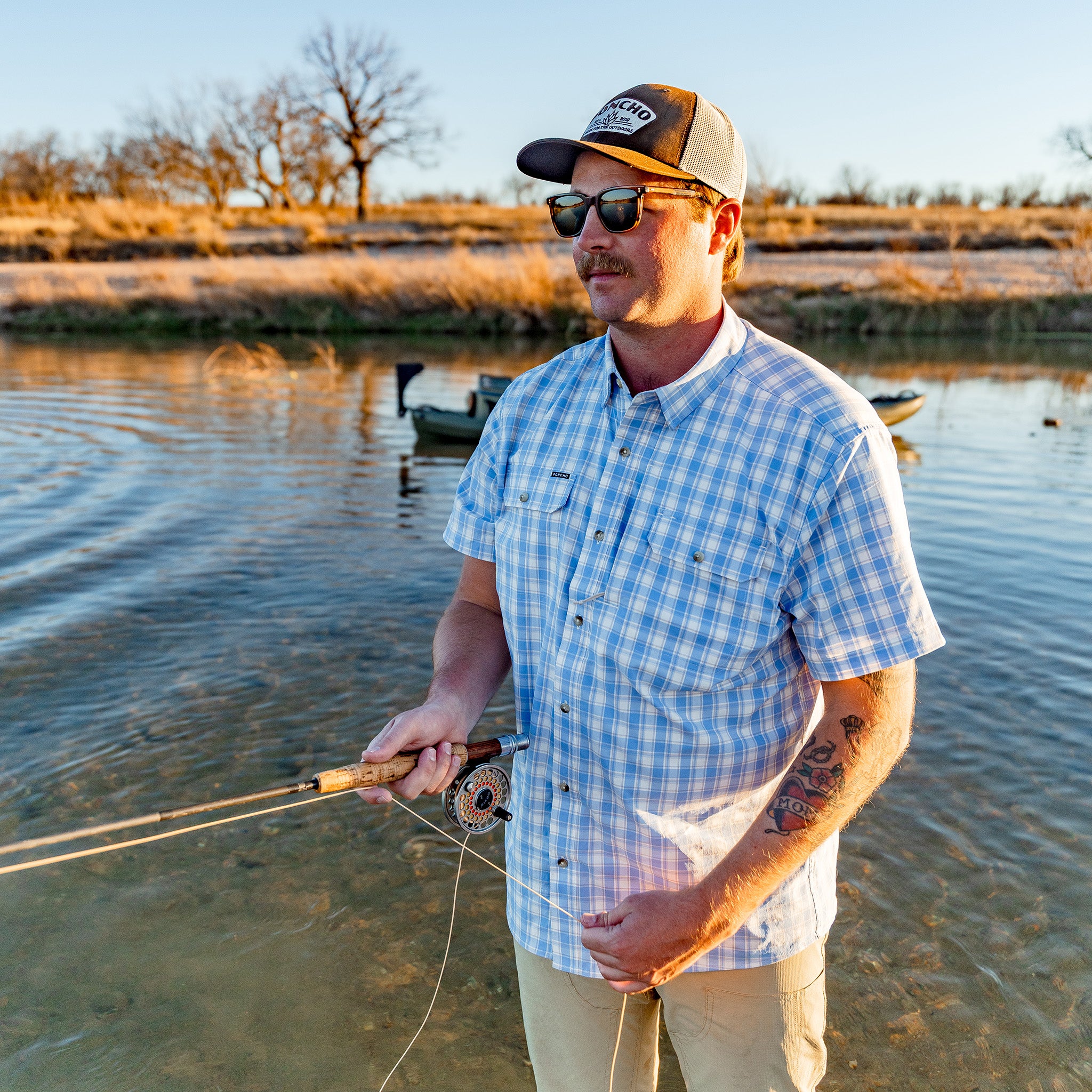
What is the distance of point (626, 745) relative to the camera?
2.01 meters

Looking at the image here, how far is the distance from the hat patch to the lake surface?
10.3 feet

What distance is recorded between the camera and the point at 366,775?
2.02 m

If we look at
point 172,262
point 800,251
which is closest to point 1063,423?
point 800,251

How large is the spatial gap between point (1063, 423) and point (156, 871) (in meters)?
16.7

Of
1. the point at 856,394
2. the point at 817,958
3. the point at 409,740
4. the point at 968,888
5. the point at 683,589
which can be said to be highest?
the point at 856,394

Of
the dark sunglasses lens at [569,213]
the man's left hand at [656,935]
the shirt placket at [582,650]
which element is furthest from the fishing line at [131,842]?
the dark sunglasses lens at [569,213]

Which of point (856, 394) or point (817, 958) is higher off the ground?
point (856, 394)

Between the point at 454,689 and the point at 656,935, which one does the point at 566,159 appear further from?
the point at 656,935

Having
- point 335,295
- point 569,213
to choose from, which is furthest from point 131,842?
point 335,295

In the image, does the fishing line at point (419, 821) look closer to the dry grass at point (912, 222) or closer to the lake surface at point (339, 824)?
the lake surface at point (339, 824)

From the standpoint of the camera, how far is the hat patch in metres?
1.94

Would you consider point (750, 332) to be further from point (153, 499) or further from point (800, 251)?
point (800, 251)

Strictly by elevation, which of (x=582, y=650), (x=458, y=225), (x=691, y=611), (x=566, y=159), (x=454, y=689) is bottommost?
(x=454, y=689)

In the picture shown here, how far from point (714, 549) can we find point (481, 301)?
28611mm
